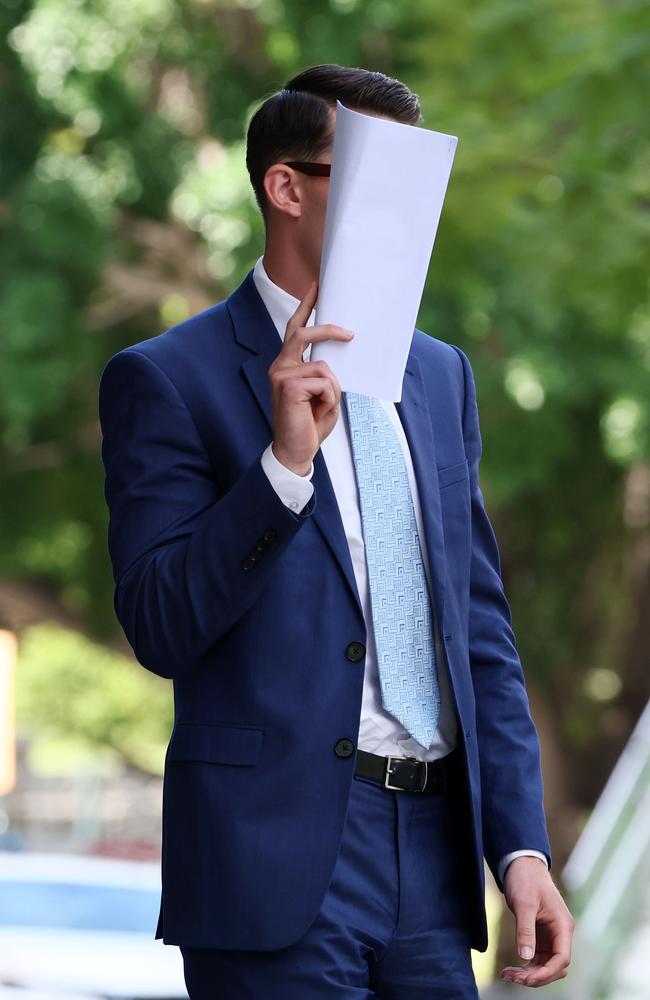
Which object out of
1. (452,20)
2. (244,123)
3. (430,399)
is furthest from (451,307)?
(430,399)

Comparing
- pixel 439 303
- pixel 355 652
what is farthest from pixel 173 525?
pixel 439 303

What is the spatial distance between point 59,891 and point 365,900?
823cm

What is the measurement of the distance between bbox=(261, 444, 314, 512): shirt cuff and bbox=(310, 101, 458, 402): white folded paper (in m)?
0.12

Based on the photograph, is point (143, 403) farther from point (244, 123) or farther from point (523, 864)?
point (244, 123)

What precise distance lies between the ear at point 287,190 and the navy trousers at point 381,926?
0.73 m

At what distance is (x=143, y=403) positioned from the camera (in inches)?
87.4

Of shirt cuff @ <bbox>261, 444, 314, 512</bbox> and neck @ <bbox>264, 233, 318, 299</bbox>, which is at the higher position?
neck @ <bbox>264, 233, 318, 299</bbox>

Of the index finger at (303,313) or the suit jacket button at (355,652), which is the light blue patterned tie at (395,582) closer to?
the suit jacket button at (355,652)

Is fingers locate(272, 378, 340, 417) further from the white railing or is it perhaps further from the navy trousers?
the white railing

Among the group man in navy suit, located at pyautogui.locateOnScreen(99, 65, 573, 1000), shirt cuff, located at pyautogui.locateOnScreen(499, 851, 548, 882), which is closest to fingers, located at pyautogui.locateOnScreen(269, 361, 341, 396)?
man in navy suit, located at pyautogui.locateOnScreen(99, 65, 573, 1000)

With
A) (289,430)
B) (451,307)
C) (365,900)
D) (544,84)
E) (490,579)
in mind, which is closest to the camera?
(289,430)

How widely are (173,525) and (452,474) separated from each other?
43 cm

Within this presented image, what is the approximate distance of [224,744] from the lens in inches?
83.4

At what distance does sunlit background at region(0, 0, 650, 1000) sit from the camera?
19.7ft
